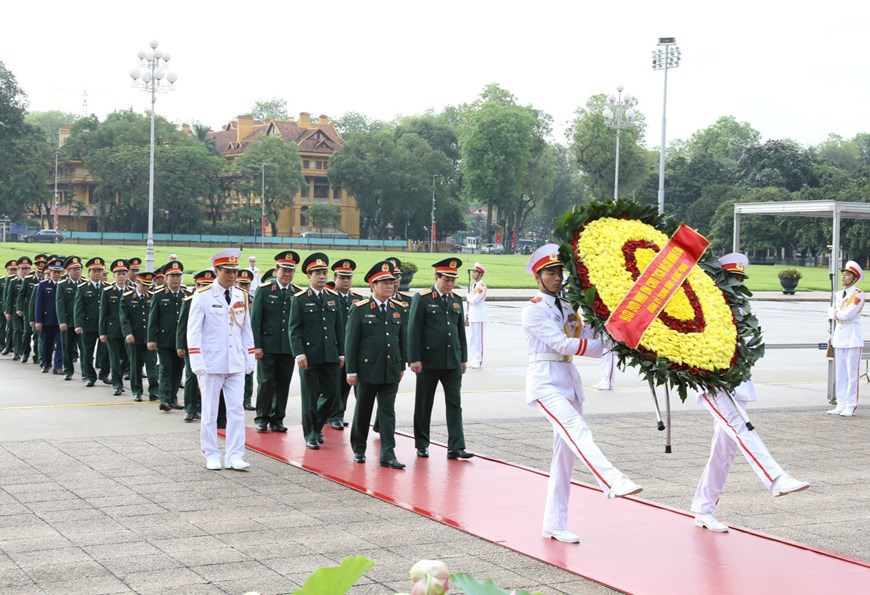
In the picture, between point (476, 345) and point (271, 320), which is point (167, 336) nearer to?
point (271, 320)

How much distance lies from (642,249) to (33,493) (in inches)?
204

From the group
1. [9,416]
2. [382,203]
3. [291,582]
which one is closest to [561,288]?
[291,582]

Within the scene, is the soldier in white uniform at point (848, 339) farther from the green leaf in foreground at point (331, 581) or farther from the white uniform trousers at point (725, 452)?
the green leaf in foreground at point (331, 581)

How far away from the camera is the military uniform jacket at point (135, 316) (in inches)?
585

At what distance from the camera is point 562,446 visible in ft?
24.2

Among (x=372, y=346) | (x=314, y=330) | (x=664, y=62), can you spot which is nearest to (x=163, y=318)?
(x=314, y=330)

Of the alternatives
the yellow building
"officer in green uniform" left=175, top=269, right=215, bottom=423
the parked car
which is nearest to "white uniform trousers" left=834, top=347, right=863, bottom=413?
"officer in green uniform" left=175, top=269, right=215, bottom=423

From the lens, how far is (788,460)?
10750 millimetres

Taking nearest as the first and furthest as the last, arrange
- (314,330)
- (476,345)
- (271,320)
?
(314,330) → (271,320) → (476,345)

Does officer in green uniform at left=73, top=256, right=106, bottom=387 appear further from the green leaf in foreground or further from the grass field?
the grass field

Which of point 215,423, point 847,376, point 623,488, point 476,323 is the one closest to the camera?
point 623,488

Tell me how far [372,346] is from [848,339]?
740 cm

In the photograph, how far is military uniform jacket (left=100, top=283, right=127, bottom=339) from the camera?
15.5 m

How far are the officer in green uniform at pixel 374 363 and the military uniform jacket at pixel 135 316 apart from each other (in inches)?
207
